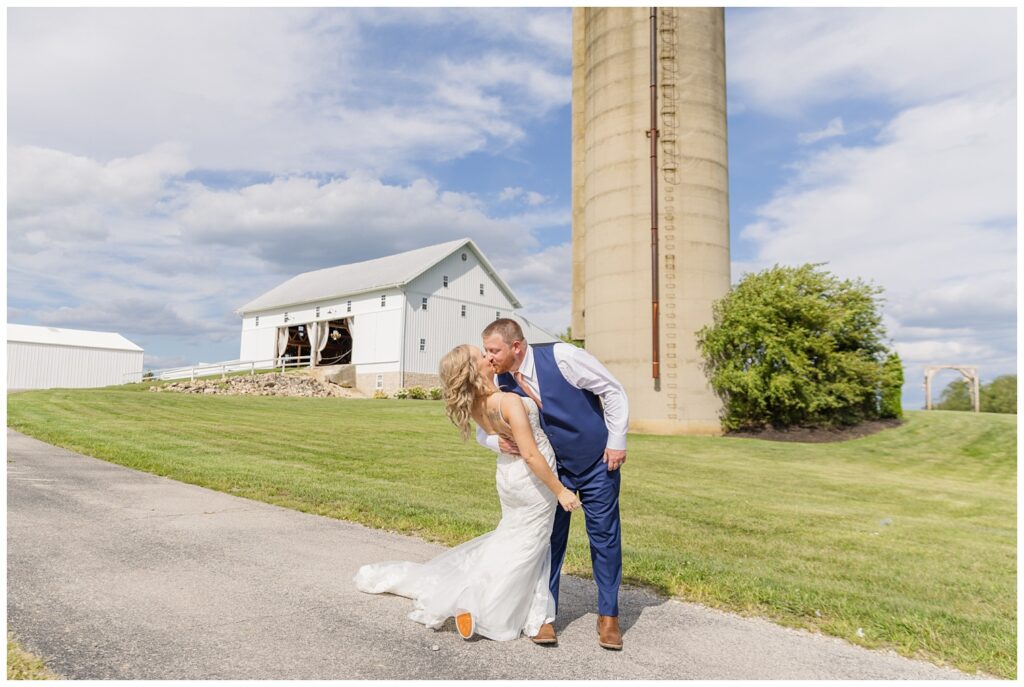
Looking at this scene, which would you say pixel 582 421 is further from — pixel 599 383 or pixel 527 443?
pixel 527 443

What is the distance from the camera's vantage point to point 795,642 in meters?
4.94

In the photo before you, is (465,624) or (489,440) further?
(489,440)

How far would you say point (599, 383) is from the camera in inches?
192

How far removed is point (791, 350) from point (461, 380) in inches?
1039

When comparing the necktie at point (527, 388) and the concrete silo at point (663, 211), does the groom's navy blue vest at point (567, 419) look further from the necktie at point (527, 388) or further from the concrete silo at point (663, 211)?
the concrete silo at point (663, 211)

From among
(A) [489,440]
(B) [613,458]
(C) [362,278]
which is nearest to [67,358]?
(C) [362,278]

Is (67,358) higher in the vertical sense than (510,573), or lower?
higher

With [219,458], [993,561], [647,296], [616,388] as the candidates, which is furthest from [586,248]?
[616,388]

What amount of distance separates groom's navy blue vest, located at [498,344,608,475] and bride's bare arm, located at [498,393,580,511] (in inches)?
8.9

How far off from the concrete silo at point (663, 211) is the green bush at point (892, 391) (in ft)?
28.2

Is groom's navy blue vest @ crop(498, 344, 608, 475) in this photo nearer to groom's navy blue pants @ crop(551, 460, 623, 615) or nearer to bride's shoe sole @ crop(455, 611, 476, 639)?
groom's navy blue pants @ crop(551, 460, 623, 615)

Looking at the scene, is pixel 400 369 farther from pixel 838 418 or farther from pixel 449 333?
pixel 838 418

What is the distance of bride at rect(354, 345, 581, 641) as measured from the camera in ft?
15.5

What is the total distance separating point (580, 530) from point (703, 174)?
880 inches
